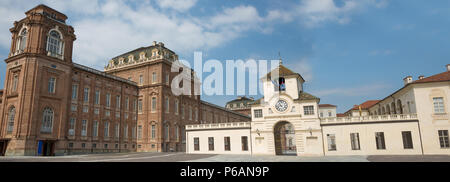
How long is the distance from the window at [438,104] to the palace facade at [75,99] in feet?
126

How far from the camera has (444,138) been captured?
101 ft

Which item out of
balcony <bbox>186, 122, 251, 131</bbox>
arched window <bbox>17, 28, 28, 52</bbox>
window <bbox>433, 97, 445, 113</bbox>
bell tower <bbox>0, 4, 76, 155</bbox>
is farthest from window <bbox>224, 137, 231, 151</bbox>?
arched window <bbox>17, 28, 28, 52</bbox>

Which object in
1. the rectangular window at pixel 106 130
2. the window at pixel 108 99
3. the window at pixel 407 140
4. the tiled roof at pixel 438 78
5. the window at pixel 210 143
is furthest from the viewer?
the window at pixel 108 99

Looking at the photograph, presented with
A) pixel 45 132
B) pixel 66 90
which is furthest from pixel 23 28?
pixel 45 132

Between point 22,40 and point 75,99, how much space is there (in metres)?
9.96

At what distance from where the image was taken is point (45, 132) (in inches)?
1351

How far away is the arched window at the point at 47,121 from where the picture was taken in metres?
34.3

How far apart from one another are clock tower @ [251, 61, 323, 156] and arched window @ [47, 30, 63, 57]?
90.5 feet

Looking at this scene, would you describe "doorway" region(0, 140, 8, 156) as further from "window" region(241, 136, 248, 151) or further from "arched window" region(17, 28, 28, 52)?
"window" region(241, 136, 248, 151)

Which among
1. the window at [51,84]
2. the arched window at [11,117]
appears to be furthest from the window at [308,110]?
the arched window at [11,117]

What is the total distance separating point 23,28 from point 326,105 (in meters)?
76.1

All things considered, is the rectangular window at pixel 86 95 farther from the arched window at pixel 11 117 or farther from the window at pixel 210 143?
the window at pixel 210 143

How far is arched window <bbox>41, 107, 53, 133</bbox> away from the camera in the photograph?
113 feet

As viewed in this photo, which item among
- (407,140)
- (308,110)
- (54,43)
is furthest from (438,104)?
(54,43)
